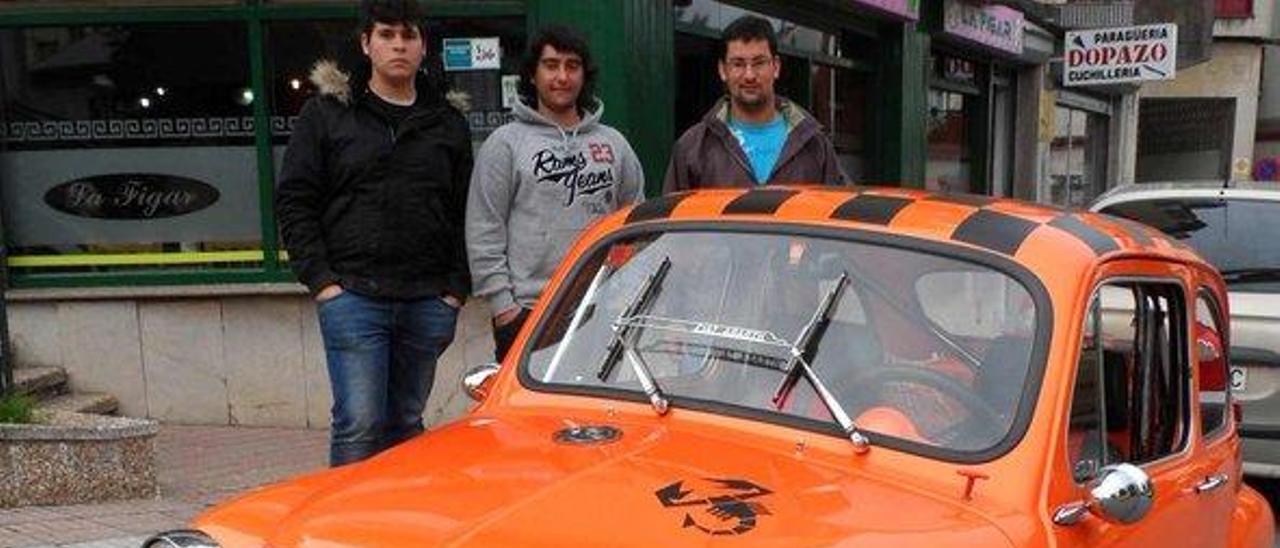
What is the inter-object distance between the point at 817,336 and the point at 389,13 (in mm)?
2029

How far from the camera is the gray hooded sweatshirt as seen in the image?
4.07m

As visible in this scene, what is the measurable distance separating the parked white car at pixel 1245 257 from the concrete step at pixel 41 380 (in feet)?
19.3

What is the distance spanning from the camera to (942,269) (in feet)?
8.69

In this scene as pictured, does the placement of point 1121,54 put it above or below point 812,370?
above

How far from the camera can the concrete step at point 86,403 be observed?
6793mm

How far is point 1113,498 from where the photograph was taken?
230 centimetres

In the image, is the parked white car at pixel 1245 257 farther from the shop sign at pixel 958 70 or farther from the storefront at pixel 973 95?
the shop sign at pixel 958 70

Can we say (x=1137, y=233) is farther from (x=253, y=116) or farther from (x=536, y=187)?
(x=253, y=116)

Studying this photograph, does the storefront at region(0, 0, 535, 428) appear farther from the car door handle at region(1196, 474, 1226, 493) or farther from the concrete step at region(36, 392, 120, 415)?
the car door handle at region(1196, 474, 1226, 493)

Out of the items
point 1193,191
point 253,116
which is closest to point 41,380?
point 253,116

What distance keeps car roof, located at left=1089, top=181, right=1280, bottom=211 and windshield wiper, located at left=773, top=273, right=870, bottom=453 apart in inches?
159

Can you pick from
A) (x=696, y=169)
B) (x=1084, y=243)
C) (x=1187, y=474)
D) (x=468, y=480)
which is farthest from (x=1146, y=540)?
(x=696, y=169)

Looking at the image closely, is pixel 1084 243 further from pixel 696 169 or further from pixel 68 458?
pixel 68 458

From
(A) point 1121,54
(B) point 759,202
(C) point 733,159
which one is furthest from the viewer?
(A) point 1121,54
